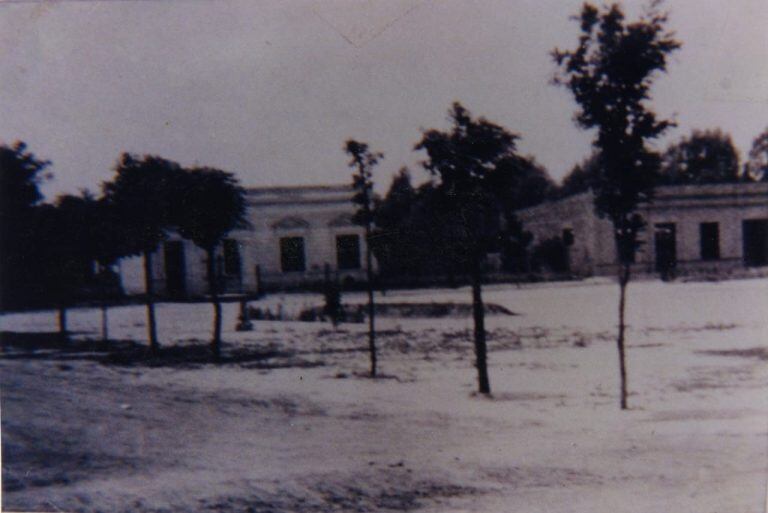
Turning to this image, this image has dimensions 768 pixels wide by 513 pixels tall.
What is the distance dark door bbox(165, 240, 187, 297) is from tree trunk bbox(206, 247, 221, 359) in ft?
0.70

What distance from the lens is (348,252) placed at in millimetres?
4676

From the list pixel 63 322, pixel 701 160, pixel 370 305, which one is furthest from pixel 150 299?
pixel 701 160

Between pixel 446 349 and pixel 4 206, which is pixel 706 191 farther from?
pixel 4 206

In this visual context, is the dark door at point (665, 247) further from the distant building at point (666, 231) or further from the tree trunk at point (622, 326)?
the tree trunk at point (622, 326)

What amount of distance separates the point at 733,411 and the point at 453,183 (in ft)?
8.47

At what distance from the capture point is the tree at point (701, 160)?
4.30 m

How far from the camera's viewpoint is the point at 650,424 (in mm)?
4301

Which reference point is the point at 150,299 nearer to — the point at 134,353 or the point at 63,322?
the point at 134,353

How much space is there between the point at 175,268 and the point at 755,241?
4.35m

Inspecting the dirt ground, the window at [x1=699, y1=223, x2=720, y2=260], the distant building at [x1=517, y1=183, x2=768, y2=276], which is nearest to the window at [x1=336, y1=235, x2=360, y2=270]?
the dirt ground

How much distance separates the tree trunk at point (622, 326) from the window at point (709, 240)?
0.65 metres

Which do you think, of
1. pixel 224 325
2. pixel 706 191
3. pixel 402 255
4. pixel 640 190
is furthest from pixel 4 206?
pixel 706 191

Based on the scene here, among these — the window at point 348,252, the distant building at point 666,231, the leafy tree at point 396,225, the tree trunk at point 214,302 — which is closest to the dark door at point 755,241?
the distant building at point 666,231

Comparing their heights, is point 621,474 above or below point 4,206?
below
